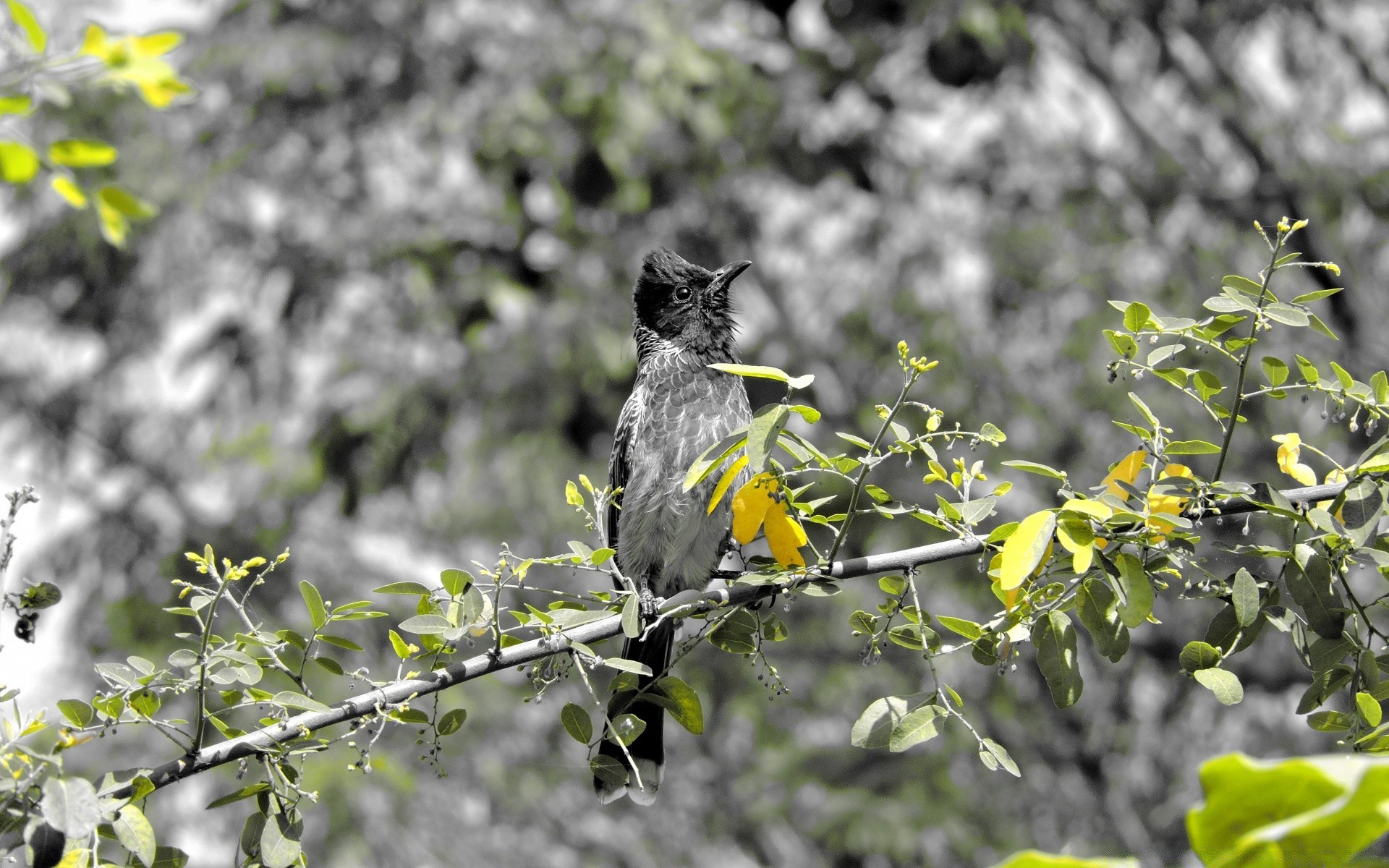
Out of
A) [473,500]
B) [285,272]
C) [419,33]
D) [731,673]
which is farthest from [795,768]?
A: [419,33]

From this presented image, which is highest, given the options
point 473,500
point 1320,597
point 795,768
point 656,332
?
point 1320,597

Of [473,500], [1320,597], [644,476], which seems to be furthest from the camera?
[473,500]

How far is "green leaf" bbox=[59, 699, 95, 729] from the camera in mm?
1631

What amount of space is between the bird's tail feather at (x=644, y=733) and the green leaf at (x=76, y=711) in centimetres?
82

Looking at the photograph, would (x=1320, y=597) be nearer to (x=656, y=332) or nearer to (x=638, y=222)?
(x=656, y=332)

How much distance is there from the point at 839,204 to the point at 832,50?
1692mm

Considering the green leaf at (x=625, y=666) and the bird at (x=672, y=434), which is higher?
the green leaf at (x=625, y=666)

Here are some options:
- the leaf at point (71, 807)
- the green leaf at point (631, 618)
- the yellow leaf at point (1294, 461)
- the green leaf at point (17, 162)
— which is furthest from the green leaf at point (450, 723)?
the yellow leaf at point (1294, 461)

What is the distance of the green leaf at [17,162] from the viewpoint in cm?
102

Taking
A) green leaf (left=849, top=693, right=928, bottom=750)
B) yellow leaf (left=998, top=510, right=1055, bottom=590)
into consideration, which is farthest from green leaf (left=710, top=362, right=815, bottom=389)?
green leaf (left=849, top=693, right=928, bottom=750)

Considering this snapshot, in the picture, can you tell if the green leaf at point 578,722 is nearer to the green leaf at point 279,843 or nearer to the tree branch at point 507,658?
the tree branch at point 507,658

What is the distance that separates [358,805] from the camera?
8.02m

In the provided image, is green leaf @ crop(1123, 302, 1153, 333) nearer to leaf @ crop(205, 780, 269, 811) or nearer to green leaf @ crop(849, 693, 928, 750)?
green leaf @ crop(849, 693, 928, 750)

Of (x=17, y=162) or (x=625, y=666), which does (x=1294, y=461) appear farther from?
(x=17, y=162)
